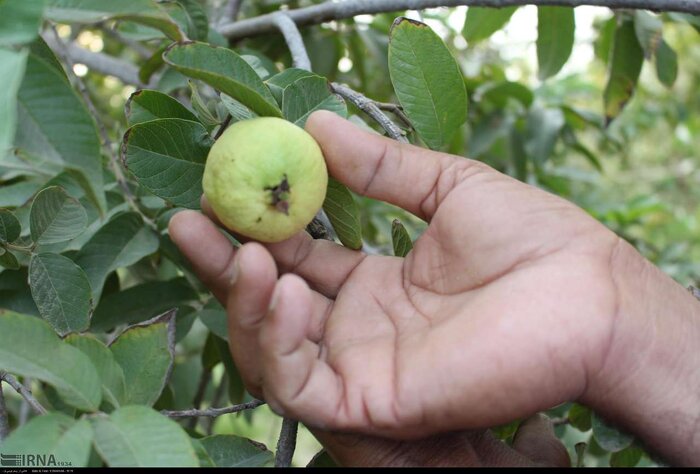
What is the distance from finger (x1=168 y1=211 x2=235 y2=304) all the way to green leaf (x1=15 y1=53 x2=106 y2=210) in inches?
13.1

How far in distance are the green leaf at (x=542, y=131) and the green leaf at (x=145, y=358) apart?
1615 millimetres

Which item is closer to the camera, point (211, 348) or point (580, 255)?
point (580, 255)

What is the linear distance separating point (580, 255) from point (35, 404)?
0.87m

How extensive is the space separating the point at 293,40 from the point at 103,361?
845mm

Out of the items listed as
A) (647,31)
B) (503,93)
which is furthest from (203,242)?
(503,93)

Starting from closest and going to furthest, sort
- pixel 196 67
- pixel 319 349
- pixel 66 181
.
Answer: pixel 196 67 → pixel 319 349 → pixel 66 181

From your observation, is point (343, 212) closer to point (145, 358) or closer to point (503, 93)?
point (145, 358)

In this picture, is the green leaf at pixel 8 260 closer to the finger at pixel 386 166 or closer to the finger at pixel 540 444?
the finger at pixel 386 166

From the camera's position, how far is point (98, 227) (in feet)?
4.50

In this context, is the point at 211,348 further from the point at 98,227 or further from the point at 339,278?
the point at 339,278

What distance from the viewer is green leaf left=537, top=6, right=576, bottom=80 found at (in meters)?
1.78

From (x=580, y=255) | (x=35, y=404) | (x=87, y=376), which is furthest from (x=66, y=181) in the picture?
(x=580, y=255)
